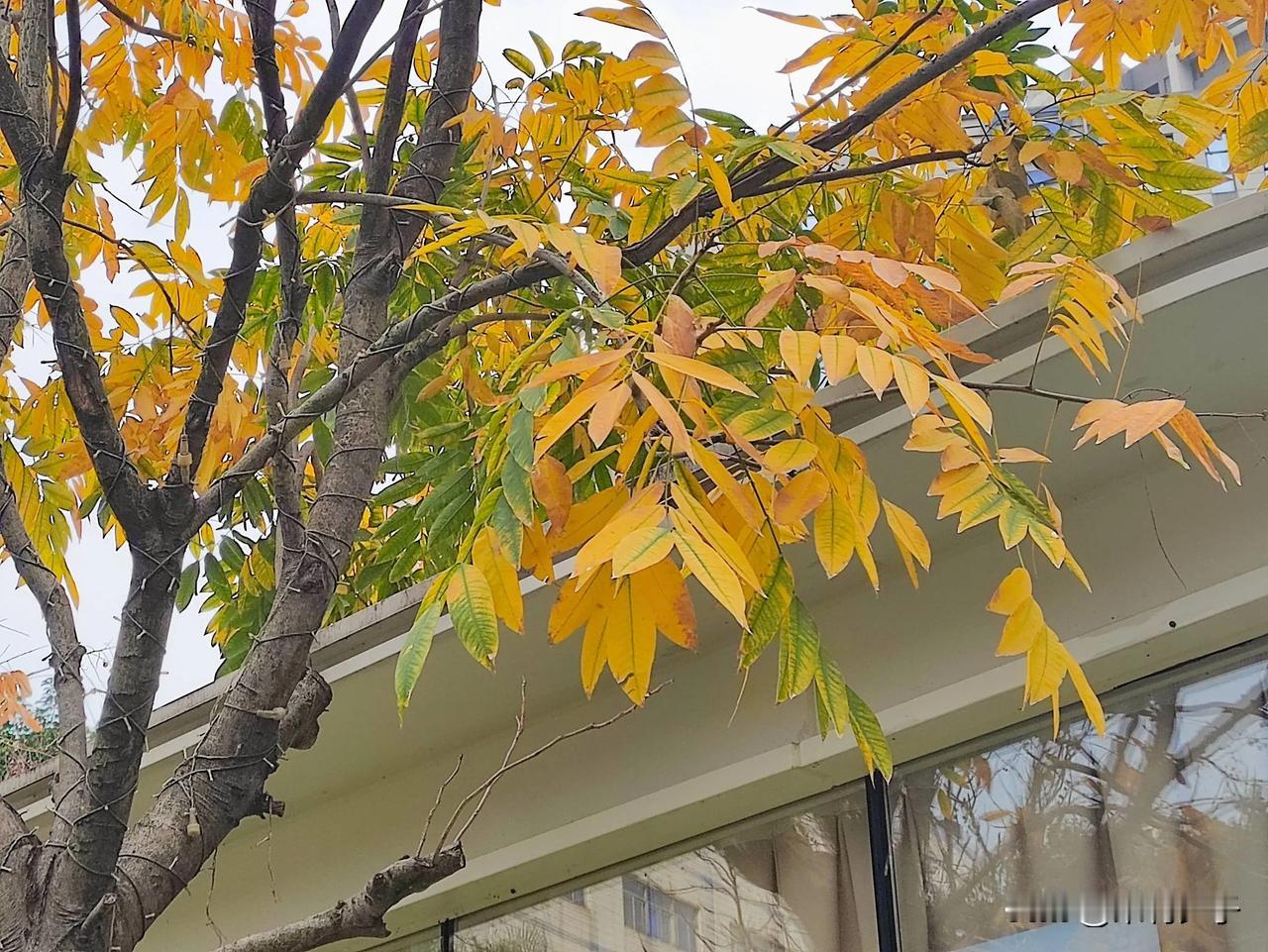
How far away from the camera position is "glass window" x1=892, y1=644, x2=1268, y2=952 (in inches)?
98.2

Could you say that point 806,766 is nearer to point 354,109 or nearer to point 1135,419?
point 1135,419

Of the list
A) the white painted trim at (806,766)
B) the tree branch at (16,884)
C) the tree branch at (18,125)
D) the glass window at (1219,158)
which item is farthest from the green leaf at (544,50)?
the tree branch at (16,884)

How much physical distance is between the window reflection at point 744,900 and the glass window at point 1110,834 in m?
0.15

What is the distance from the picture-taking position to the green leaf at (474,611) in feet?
4.87

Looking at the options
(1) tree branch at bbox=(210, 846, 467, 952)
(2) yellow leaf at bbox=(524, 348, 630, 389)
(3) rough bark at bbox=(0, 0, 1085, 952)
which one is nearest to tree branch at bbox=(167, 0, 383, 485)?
(3) rough bark at bbox=(0, 0, 1085, 952)

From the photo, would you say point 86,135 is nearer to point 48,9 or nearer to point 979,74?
point 48,9

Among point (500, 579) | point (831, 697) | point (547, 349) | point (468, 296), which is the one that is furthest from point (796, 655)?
point (468, 296)

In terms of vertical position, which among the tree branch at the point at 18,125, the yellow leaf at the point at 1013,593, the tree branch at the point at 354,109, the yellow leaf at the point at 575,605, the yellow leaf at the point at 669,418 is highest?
the tree branch at the point at 354,109

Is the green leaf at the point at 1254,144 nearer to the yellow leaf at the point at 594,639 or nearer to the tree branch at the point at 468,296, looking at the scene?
the tree branch at the point at 468,296

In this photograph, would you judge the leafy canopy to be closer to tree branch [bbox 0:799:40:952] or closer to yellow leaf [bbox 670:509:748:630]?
yellow leaf [bbox 670:509:748:630]

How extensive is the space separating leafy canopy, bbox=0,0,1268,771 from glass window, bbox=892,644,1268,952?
464mm

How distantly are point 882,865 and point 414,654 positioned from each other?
183 cm

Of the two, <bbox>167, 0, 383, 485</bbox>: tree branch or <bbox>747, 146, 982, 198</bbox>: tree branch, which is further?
<bbox>747, 146, 982, 198</bbox>: tree branch

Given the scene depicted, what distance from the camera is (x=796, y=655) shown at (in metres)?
1.67
